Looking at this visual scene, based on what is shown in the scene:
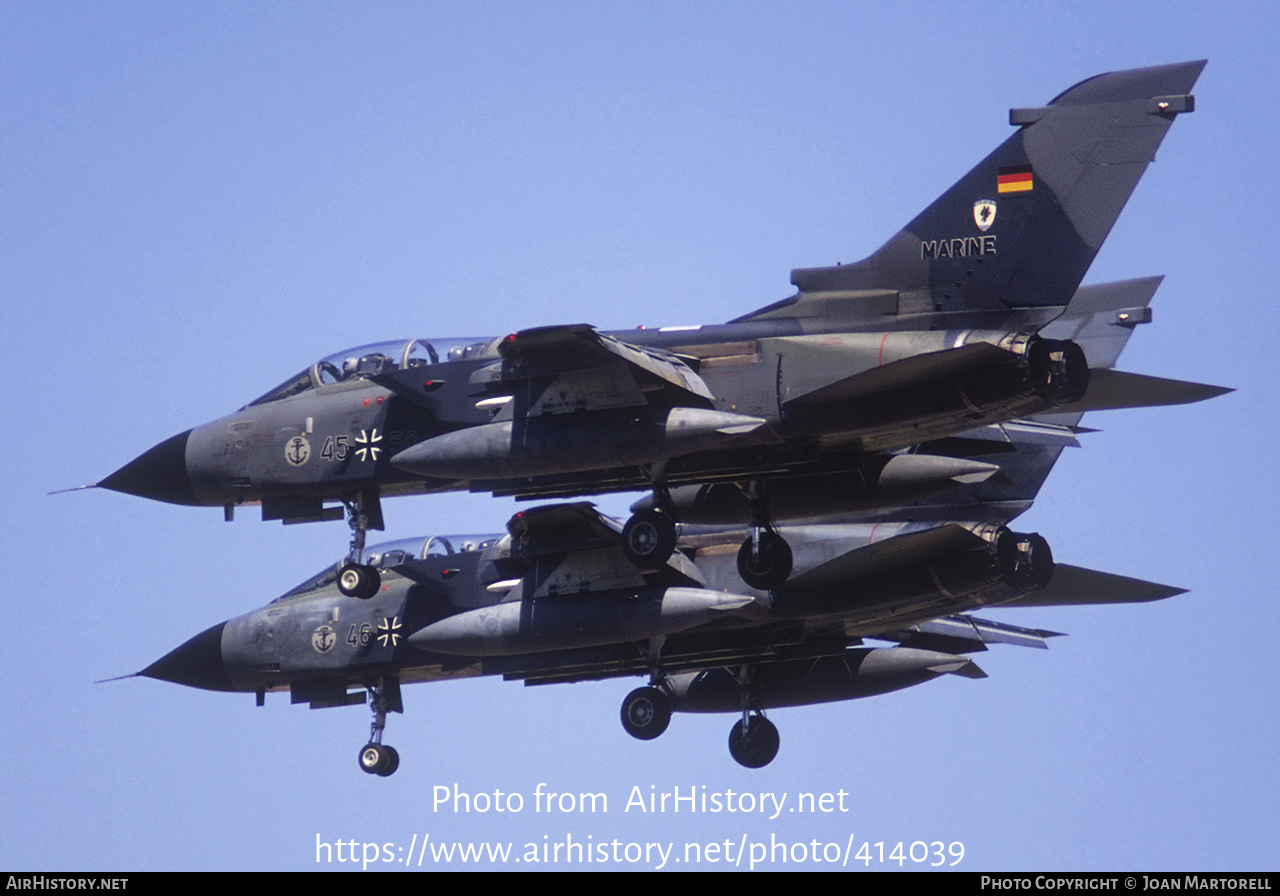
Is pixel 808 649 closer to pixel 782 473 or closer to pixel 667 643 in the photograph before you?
pixel 667 643

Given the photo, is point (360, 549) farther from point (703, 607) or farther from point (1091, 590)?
point (1091, 590)

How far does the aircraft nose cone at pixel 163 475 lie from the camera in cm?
2566

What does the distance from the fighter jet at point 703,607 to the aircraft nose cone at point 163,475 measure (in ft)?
7.91

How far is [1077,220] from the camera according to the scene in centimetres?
2164

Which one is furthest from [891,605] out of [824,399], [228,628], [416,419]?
[228,628]

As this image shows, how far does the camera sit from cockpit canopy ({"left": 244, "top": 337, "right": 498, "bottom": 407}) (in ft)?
81.1

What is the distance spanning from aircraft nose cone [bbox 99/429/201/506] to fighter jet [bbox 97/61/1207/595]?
11.2 feet

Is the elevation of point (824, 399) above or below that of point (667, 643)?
above

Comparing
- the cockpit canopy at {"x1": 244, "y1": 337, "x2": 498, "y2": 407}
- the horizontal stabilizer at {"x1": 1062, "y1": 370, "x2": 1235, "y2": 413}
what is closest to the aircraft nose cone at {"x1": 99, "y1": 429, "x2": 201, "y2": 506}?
the cockpit canopy at {"x1": 244, "y1": 337, "x2": 498, "y2": 407}

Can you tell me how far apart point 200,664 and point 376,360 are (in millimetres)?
5652

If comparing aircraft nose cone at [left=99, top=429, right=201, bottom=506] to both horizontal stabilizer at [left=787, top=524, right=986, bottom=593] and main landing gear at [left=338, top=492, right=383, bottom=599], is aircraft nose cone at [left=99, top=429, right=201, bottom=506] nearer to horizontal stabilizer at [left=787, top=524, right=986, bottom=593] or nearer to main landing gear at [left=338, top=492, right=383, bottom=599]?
main landing gear at [left=338, top=492, right=383, bottom=599]

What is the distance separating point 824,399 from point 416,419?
5432 millimetres

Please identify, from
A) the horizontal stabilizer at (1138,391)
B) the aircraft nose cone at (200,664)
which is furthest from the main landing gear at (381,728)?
the horizontal stabilizer at (1138,391)

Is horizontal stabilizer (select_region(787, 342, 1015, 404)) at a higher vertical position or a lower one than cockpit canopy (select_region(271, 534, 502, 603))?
higher
